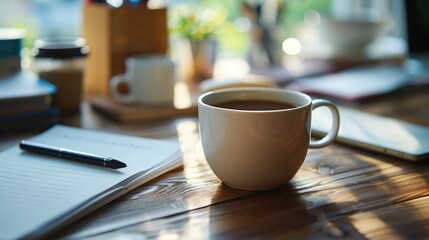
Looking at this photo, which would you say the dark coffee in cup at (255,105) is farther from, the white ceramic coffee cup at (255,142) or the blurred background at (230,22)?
the blurred background at (230,22)

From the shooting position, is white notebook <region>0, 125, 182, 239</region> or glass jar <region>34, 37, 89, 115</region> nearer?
white notebook <region>0, 125, 182, 239</region>

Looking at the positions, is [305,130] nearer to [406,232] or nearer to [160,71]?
[406,232]

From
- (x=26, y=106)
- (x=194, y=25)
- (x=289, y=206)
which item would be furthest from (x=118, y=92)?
(x=289, y=206)

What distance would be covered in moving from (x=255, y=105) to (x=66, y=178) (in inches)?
9.9

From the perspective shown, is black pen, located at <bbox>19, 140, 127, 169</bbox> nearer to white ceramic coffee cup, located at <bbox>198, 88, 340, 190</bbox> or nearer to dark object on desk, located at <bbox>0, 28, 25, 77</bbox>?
white ceramic coffee cup, located at <bbox>198, 88, 340, 190</bbox>

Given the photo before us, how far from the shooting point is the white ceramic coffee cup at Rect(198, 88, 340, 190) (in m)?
0.56

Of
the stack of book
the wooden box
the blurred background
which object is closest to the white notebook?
the stack of book

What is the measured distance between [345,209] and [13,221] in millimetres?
353

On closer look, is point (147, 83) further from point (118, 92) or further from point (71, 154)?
point (71, 154)

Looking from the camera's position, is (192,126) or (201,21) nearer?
(192,126)

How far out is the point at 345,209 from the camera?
1.88 feet

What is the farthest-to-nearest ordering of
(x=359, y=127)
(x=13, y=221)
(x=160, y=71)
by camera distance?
(x=160, y=71) → (x=359, y=127) → (x=13, y=221)

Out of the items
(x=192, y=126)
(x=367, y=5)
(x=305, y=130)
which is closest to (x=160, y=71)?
(x=192, y=126)

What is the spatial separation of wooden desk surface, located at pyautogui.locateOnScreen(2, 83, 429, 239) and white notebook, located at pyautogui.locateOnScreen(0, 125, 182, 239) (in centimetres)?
2
